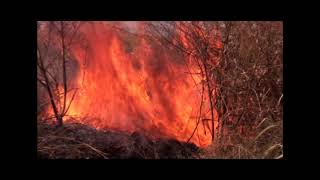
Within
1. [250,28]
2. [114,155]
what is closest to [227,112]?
[250,28]

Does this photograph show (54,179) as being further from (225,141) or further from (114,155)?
(225,141)

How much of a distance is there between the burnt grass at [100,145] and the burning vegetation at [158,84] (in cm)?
2

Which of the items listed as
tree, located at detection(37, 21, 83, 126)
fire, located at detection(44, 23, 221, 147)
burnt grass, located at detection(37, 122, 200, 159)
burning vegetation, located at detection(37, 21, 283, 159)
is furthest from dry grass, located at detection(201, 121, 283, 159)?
tree, located at detection(37, 21, 83, 126)

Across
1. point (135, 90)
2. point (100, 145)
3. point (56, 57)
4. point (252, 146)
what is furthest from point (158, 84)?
point (252, 146)

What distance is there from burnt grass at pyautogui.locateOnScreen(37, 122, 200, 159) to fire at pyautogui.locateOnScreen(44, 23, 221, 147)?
16 centimetres

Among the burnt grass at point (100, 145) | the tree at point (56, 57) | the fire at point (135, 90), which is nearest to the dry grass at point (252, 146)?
the burnt grass at point (100, 145)

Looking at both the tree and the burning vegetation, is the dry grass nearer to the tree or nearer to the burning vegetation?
the burning vegetation

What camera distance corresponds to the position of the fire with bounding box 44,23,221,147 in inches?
277

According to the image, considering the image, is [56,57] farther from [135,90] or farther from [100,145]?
[100,145]

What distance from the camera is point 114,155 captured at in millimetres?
6750

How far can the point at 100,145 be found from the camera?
6773 millimetres

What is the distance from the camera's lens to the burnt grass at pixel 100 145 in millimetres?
6508

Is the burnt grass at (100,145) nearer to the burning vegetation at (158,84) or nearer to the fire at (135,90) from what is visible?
the burning vegetation at (158,84)
